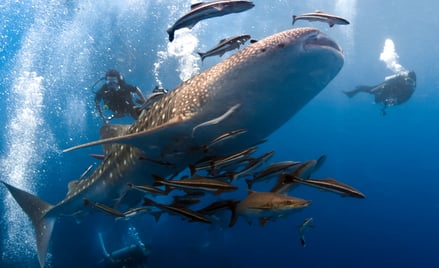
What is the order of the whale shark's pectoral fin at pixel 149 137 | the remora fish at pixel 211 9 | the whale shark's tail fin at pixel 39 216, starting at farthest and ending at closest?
the whale shark's tail fin at pixel 39 216 < the whale shark's pectoral fin at pixel 149 137 < the remora fish at pixel 211 9

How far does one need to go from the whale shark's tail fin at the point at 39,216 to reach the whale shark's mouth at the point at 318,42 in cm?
562

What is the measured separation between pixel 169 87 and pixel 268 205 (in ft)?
94.6

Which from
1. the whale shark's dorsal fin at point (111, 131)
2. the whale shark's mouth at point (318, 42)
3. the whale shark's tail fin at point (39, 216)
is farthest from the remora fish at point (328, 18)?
the whale shark's tail fin at point (39, 216)

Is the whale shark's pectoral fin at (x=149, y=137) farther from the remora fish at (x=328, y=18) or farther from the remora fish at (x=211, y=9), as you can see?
the remora fish at (x=328, y=18)

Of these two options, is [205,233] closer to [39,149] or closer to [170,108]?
[170,108]

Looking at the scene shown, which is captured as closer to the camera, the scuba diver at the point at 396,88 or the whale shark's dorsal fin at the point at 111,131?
the whale shark's dorsal fin at the point at 111,131

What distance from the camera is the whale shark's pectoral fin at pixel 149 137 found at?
3.59 metres

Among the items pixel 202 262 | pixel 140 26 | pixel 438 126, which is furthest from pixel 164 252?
pixel 438 126

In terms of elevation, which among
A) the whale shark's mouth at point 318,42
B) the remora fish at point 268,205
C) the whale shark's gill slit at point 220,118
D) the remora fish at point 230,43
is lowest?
the remora fish at point 268,205

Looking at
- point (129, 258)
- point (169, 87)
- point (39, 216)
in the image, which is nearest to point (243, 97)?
point (39, 216)

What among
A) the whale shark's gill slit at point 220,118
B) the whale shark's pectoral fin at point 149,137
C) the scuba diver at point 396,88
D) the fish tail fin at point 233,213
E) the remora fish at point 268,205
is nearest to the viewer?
the remora fish at point 268,205

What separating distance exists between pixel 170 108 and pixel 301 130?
2356 inches

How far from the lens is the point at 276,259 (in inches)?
1019

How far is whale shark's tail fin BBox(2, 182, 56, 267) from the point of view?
20.5ft
